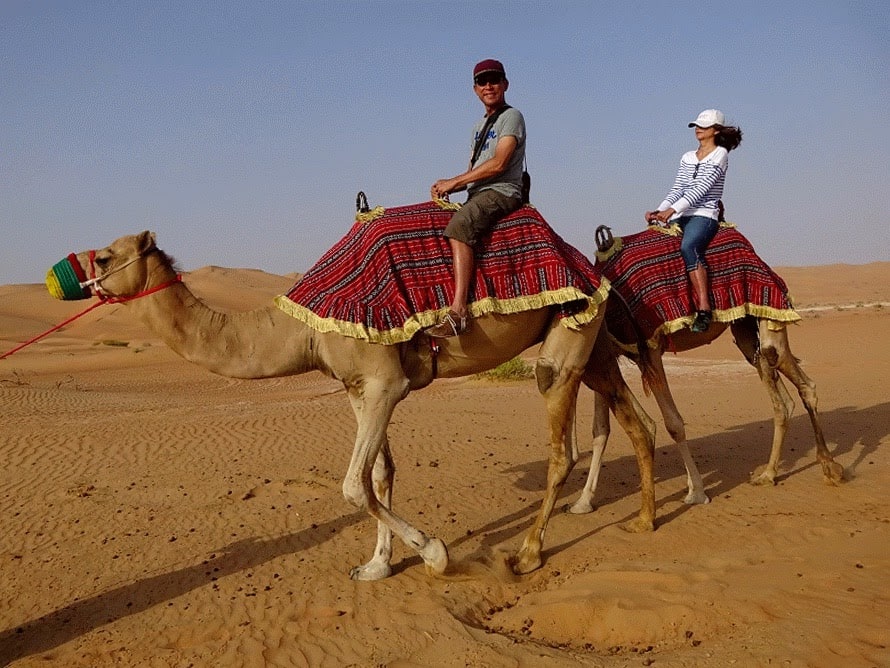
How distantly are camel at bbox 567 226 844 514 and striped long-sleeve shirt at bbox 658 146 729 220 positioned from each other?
36.8 inches

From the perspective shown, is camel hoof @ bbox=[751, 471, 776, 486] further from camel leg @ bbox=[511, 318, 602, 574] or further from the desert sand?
camel leg @ bbox=[511, 318, 602, 574]

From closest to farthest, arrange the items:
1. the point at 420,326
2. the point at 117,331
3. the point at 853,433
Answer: the point at 420,326 < the point at 853,433 < the point at 117,331

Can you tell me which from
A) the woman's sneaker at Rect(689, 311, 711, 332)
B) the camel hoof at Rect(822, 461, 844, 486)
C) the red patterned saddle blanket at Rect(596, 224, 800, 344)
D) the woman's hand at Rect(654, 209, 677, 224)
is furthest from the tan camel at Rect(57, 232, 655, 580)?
the camel hoof at Rect(822, 461, 844, 486)

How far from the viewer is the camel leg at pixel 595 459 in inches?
308

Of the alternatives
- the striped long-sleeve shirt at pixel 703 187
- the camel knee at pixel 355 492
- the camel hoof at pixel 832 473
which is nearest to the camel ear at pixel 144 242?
the camel knee at pixel 355 492

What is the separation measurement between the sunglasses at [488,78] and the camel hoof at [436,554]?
348cm

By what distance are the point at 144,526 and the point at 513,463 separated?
14.7 ft

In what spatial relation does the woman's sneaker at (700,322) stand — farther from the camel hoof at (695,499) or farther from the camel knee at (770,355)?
the camel hoof at (695,499)

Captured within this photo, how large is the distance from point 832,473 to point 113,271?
7308 millimetres

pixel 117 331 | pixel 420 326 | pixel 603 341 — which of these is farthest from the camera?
pixel 117 331

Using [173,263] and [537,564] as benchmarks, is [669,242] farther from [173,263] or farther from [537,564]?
[173,263]

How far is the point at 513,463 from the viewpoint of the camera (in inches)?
398

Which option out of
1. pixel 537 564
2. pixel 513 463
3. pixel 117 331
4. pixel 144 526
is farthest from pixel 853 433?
pixel 117 331

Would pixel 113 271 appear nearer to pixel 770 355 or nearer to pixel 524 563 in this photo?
pixel 524 563
